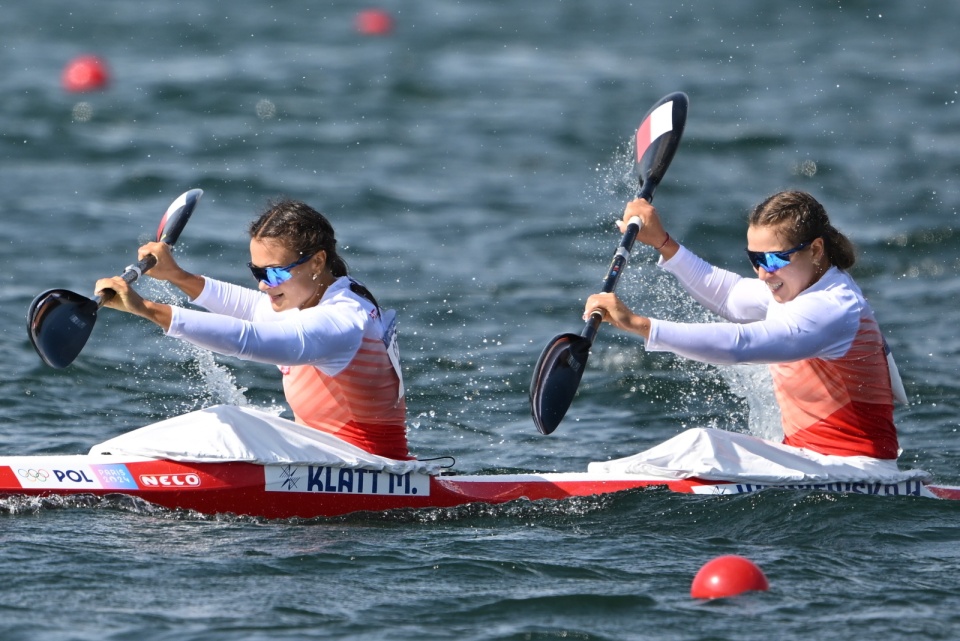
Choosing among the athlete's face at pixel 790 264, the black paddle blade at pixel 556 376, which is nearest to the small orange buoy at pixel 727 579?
the black paddle blade at pixel 556 376

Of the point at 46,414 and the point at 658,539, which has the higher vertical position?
the point at 46,414

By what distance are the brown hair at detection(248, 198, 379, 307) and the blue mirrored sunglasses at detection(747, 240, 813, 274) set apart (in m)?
1.83

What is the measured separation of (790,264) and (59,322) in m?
3.36

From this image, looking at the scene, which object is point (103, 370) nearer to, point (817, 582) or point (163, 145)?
point (817, 582)

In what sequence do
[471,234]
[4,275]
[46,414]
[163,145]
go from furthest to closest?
1. [163,145]
2. [471,234]
3. [4,275]
4. [46,414]

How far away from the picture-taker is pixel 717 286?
733 centimetres

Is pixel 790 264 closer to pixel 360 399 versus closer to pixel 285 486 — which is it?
pixel 360 399

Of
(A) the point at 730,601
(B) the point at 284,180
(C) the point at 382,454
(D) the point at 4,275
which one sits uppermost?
(B) the point at 284,180

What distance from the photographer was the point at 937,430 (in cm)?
900

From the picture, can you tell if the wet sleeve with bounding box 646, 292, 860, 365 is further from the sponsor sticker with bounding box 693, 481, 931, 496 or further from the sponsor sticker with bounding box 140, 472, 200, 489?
the sponsor sticker with bounding box 140, 472, 200, 489

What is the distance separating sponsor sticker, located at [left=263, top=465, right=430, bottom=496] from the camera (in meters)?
6.59

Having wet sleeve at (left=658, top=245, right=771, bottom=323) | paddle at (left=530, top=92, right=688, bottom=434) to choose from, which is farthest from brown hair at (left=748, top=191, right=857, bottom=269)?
paddle at (left=530, top=92, right=688, bottom=434)

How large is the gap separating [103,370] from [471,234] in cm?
499

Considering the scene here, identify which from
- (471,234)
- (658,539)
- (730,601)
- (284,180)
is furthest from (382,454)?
(284,180)
